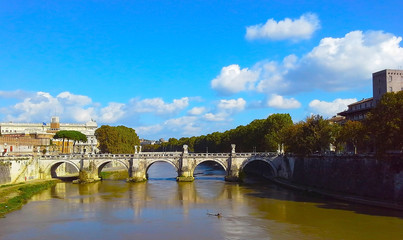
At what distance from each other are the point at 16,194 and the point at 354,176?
1601 inches

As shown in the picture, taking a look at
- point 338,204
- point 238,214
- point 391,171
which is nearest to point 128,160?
point 238,214

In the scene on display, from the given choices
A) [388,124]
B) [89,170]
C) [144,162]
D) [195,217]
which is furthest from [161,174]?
[388,124]

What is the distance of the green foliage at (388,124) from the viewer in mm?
36281

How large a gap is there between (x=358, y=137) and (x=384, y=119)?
8.07m

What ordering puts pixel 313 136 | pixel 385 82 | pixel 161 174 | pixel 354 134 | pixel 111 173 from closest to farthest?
1. pixel 354 134
2. pixel 385 82
3. pixel 313 136
4. pixel 111 173
5. pixel 161 174

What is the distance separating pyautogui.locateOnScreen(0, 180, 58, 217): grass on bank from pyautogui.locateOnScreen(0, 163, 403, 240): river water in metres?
1.16

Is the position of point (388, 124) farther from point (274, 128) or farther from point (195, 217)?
point (274, 128)

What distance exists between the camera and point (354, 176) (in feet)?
144

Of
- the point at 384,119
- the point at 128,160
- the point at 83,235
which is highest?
the point at 384,119

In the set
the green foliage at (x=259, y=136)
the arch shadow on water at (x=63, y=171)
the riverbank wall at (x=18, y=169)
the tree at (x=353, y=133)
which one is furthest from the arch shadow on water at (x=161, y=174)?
the tree at (x=353, y=133)

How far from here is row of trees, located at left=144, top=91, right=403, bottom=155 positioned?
37125 mm

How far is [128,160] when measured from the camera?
67.8 meters

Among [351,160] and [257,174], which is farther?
[257,174]

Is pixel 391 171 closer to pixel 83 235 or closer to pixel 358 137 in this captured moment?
pixel 358 137
